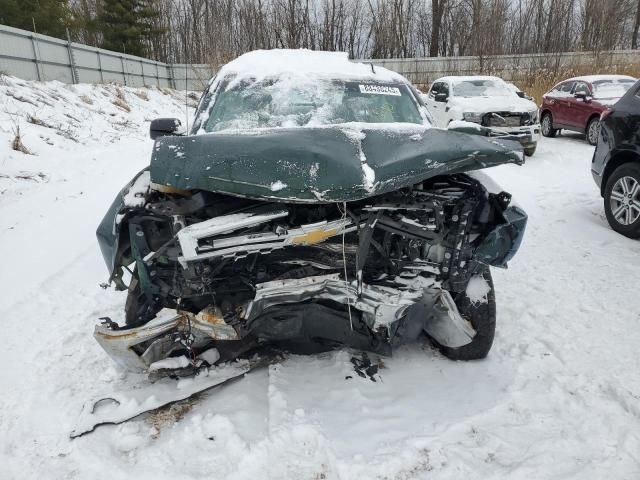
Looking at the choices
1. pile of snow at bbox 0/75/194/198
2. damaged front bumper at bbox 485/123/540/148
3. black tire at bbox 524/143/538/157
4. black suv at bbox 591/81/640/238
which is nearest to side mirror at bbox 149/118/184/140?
pile of snow at bbox 0/75/194/198

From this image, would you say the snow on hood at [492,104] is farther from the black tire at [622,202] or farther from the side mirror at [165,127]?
the side mirror at [165,127]

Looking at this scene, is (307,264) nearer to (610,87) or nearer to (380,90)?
(380,90)

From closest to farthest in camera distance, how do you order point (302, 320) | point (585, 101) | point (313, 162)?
point (313, 162)
point (302, 320)
point (585, 101)

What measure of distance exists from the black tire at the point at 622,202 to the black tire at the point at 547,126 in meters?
8.47

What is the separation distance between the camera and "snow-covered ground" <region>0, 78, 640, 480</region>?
6.89ft

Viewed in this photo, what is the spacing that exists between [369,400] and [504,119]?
8978 millimetres

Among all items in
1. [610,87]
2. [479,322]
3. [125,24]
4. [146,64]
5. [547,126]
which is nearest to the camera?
[479,322]

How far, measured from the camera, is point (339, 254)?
2479mm

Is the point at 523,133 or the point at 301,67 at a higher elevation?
Result: the point at 301,67

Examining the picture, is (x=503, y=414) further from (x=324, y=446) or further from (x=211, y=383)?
(x=211, y=383)

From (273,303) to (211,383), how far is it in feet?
2.10

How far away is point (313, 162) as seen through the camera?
2.23 meters

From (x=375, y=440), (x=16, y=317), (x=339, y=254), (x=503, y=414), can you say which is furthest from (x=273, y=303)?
(x=16, y=317)

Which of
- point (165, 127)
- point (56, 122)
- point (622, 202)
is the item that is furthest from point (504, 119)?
point (56, 122)
